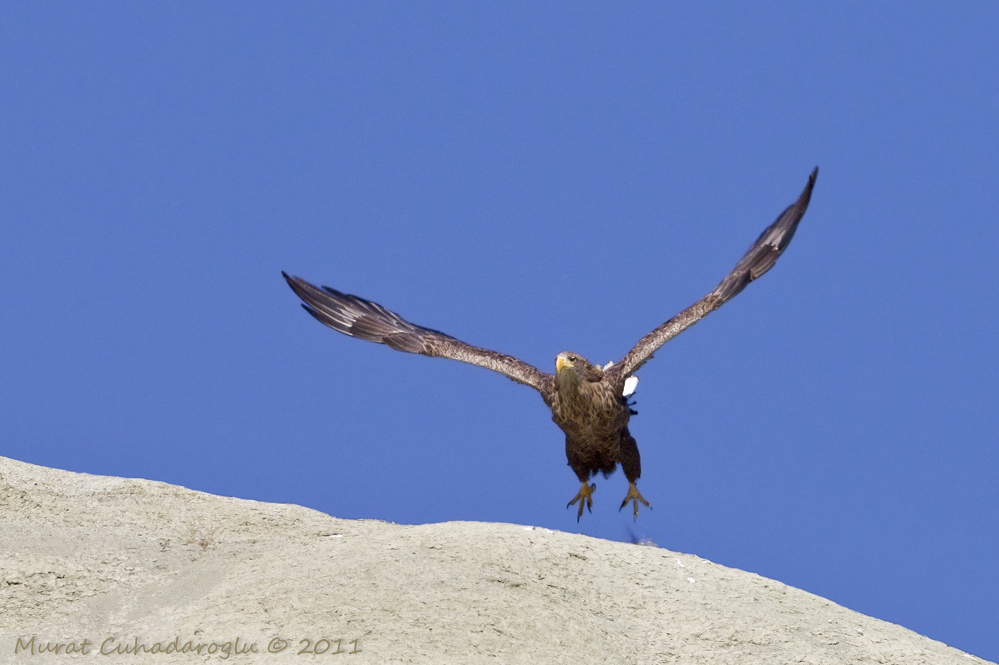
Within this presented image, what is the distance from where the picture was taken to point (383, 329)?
13.0m

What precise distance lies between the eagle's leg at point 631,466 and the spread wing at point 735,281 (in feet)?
2.65

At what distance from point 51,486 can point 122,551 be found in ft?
5.93

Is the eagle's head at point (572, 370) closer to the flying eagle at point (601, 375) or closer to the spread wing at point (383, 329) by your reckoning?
the flying eagle at point (601, 375)

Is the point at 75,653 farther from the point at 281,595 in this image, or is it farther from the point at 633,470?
the point at 633,470

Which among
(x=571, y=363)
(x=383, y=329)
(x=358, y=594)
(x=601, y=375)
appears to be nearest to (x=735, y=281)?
(x=601, y=375)

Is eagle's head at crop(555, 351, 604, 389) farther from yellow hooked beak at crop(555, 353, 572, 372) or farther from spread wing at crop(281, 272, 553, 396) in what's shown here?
spread wing at crop(281, 272, 553, 396)

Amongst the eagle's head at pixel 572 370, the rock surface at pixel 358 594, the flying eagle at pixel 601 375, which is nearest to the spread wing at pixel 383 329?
the flying eagle at pixel 601 375

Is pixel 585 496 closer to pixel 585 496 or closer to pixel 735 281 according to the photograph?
pixel 585 496

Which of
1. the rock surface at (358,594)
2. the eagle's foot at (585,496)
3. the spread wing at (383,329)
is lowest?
the rock surface at (358,594)

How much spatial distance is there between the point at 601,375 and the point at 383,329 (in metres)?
3.24

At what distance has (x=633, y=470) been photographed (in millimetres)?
11430

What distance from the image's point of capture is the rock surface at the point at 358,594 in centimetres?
743

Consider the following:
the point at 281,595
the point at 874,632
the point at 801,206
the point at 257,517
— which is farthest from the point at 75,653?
the point at 801,206

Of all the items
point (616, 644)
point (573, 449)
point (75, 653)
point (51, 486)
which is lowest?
point (75, 653)
